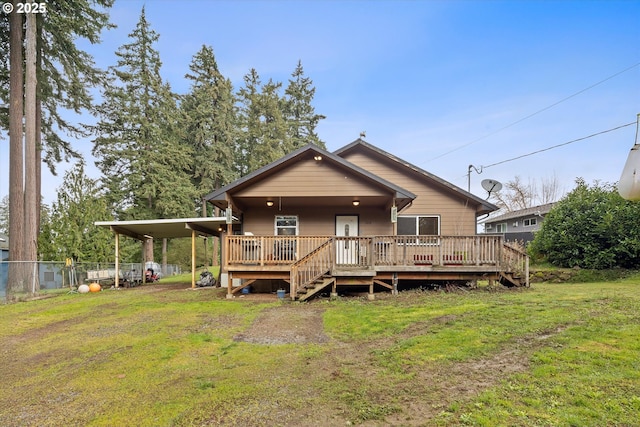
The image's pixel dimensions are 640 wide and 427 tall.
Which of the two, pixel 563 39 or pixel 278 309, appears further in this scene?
pixel 563 39

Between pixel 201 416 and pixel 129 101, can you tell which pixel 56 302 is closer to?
pixel 201 416

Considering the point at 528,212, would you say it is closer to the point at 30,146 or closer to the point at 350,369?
the point at 350,369

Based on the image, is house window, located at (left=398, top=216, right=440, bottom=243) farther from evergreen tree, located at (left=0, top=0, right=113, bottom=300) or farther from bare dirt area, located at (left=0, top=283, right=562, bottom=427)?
evergreen tree, located at (left=0, top=0, right=113, bottom=300)

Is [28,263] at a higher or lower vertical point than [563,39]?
lower

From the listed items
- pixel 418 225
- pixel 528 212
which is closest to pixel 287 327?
pixel 418 225

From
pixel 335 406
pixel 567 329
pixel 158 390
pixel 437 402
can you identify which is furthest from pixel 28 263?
pixel 567 329

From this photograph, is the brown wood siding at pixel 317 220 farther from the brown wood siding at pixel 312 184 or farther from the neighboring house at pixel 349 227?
the brown wood siding at pixel 312 184

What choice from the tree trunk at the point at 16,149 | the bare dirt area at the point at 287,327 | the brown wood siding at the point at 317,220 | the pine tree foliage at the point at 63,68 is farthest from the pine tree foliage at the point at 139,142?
the bare dirt area at the point at 287,327

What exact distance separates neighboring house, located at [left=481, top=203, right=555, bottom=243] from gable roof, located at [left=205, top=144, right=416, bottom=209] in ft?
52.1

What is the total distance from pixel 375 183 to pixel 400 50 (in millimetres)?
13687

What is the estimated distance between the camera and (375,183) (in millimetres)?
11125

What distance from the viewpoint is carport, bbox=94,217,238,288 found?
542 inches

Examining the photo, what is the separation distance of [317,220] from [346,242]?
217cm

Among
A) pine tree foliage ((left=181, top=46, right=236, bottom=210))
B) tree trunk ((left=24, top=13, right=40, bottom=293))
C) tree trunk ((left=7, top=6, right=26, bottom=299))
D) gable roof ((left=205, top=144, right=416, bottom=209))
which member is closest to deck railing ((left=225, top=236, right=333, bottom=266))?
gable roof ((left=205, top=144, right=416, bottom=209))
